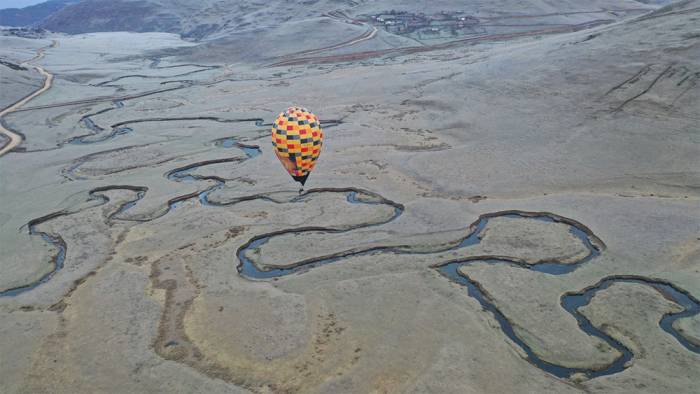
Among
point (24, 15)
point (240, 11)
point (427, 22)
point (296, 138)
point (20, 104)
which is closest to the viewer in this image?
point (296, 138)

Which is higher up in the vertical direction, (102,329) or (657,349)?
(102,329)

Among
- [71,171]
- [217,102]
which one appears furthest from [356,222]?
[217,102]

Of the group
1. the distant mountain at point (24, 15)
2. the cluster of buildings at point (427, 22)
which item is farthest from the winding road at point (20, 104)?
the distant mountain at point (24, 15)

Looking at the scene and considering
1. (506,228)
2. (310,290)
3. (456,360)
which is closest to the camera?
(456,360)

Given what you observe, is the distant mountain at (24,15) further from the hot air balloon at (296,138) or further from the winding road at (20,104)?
the hot air balloon at (296,138)

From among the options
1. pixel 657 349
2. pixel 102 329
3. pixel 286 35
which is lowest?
pixel 657 349

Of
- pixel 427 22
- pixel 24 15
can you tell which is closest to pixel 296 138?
pixel 427 22

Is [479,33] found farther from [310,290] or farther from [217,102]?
[310,290]

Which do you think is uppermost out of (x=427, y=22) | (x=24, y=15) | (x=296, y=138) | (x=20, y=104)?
(x=24, y=15)

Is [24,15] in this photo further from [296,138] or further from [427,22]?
[296,138]
